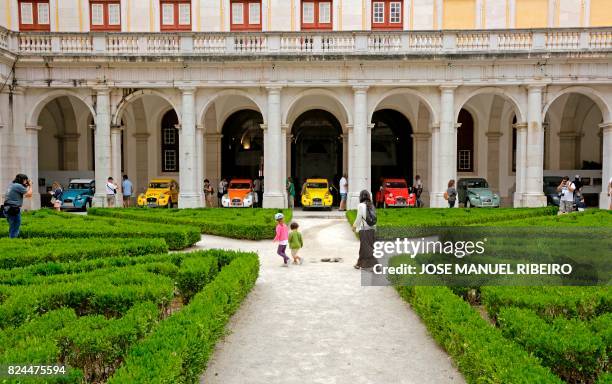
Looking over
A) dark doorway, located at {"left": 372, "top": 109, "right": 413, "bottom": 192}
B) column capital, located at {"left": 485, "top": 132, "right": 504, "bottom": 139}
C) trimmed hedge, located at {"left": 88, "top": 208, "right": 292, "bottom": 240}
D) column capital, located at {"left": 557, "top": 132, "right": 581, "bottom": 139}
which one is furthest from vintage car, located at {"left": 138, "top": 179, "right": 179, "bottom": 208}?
column capital, located at {"left": 557, "top": 132, "right": 581, "bottom": 139}

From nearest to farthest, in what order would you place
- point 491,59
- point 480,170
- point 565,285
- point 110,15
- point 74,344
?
point 74,344 < point 565,285 < point 491,59 < point 110,15 < point 480,170

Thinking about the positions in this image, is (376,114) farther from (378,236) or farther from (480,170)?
(378,236)

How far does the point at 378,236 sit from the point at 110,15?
20065 mm

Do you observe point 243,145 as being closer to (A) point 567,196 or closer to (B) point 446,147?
(B) point 446,147

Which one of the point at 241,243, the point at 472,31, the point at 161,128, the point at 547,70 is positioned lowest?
the point at 241,243

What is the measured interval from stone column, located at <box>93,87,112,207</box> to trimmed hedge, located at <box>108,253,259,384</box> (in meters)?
18.6

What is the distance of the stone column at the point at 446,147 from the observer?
76.2ft

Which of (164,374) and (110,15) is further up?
(110,15)

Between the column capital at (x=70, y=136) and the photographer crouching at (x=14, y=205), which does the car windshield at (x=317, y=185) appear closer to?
the column capital at (x=70, y=136)

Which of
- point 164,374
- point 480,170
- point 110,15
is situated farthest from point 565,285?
point 110,15

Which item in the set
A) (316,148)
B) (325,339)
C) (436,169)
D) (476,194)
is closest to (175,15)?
(316,148)

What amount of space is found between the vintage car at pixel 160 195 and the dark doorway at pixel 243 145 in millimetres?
4820

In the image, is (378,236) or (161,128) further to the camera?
(161,128)

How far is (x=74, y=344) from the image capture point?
4.65 meters
